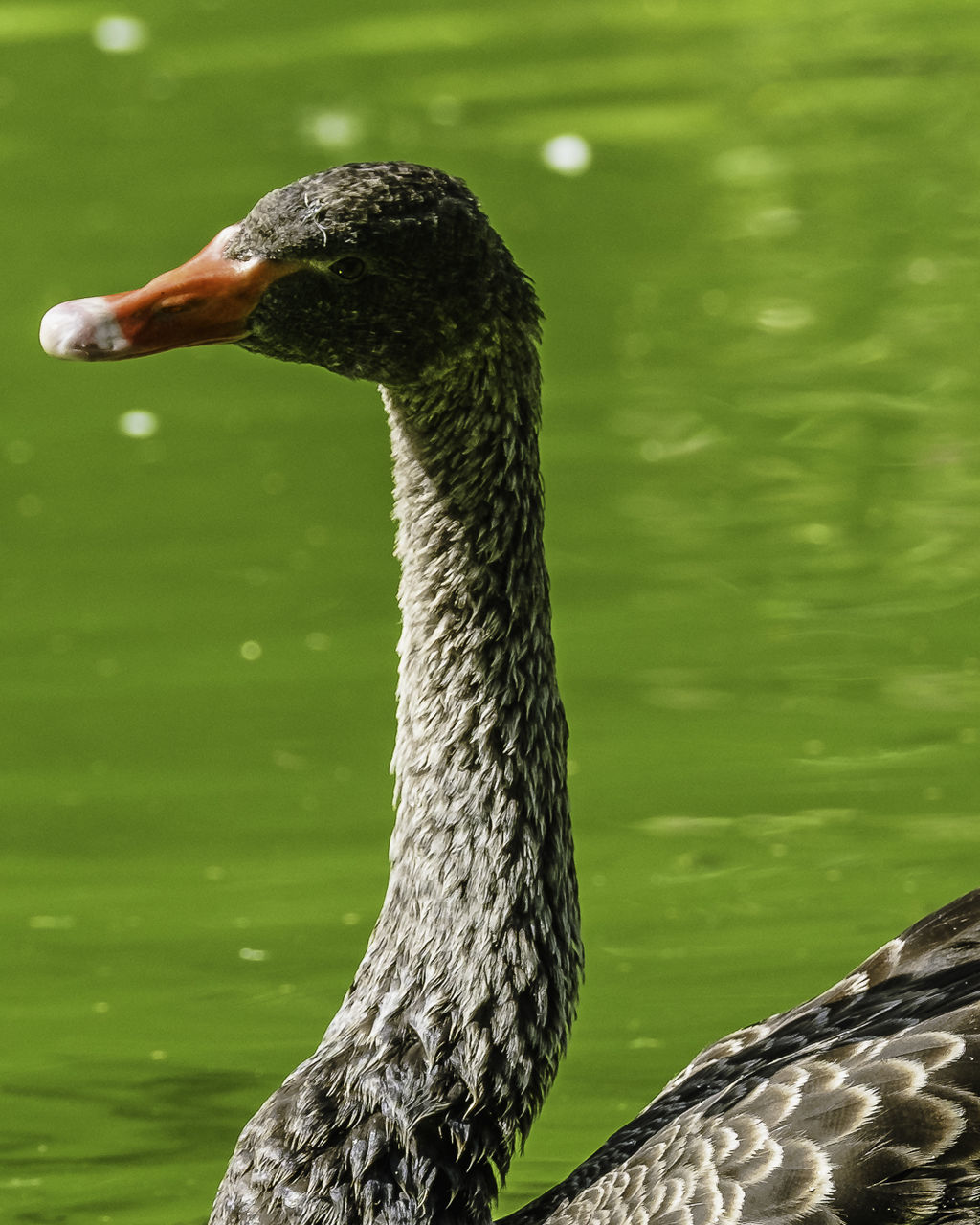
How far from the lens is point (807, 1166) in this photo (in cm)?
349

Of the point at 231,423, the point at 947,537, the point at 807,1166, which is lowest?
the point at 807,1166

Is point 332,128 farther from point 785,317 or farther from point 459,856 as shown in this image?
point 459,856

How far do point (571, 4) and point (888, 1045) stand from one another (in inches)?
450

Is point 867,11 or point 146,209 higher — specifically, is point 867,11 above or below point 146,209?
above

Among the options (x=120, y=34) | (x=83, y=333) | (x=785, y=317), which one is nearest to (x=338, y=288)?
(x=83, y=333)

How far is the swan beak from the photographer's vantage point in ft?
11.8

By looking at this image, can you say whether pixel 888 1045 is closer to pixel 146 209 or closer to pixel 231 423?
pixel 231 423

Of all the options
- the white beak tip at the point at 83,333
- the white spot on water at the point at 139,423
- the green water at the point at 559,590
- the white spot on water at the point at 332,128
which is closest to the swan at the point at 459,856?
the white beak tip at the point at 83,333

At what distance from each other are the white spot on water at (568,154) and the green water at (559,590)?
0.08 metres

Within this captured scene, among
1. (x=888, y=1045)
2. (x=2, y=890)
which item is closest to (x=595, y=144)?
(x=2, y=890)

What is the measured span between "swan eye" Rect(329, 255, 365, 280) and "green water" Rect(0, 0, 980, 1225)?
192cm

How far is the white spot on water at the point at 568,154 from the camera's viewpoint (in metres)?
11.2

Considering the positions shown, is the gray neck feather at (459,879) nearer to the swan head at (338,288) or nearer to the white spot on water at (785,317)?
the swan head at (338,288)

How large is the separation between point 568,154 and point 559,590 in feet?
15.5
